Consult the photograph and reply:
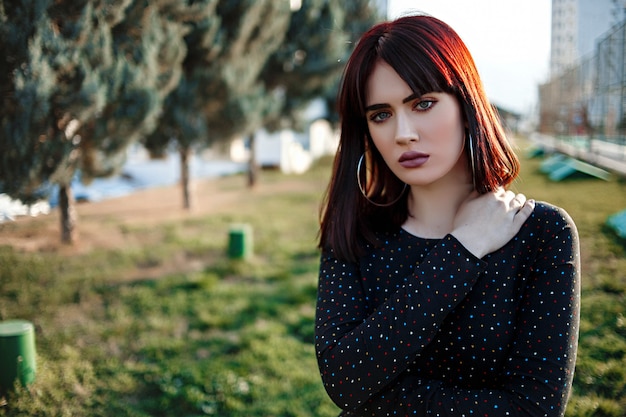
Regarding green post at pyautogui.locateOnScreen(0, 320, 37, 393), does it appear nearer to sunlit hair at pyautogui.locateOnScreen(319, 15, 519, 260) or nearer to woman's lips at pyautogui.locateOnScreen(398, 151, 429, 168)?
sunlit hair at pyautogui.locateOnScreen(319, 15, 519, 260)

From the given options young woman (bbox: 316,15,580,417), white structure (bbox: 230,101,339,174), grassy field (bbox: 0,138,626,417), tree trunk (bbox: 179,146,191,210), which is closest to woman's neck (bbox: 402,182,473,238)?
young woman (bbox: 316,15,580,417)

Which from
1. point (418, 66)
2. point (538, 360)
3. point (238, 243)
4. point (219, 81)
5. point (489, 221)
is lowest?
point (238, 243)

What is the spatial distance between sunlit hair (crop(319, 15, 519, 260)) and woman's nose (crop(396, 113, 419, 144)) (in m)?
0.08

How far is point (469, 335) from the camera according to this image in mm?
1364

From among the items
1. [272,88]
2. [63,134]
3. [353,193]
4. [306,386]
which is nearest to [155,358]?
[306,386]

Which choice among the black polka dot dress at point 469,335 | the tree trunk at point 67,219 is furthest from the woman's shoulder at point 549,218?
the tree trunk at point 67,219

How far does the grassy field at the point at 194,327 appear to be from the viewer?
3514 millimetres

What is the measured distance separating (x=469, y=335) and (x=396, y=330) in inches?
7.6

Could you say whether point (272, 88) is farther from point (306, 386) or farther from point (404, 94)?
point (404, 94)

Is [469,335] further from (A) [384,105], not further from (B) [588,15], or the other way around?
(B) [588,15]

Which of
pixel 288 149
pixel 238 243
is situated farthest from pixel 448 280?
pixel 288 149

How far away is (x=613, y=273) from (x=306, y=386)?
9.93 ft

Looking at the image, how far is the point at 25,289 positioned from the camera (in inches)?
206

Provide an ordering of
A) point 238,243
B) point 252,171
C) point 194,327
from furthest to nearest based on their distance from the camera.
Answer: point 252,171 → point 238,243 → point 194,327
